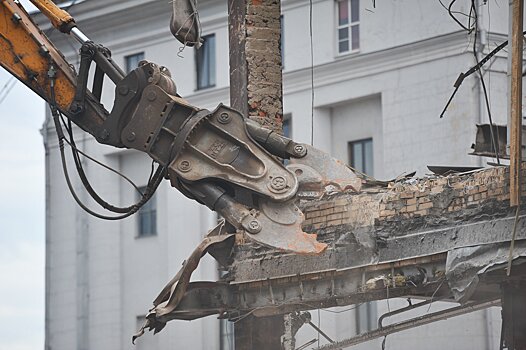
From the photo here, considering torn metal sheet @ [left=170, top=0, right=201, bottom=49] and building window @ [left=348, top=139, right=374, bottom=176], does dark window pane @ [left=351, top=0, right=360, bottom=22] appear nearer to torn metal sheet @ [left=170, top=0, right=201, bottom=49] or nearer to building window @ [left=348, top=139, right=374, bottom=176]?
building window @ [left=348, top=139, right=374, bottom=176]

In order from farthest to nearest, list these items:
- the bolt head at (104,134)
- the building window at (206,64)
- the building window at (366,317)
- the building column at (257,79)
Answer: the building window at (206,64) → the building window at (366,317) → the building column at (257,79) → the bolt head at (104,134)

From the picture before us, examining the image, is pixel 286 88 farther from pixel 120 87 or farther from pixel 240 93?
pixel 120 87

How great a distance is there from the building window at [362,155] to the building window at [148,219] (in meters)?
6.28

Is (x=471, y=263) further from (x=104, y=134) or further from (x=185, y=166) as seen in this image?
(x=104, y=134)

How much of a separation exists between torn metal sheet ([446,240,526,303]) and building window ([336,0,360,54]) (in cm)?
2172

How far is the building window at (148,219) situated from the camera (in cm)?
3991

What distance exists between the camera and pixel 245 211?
11.4m

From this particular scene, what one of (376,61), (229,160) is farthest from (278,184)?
(376,61)

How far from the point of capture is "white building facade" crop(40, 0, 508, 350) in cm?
3334

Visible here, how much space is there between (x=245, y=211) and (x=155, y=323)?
12.6ft

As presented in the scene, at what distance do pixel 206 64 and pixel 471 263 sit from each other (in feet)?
84.0

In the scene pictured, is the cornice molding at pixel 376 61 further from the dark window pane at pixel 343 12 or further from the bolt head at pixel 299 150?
the bolt head at pixel 299 150

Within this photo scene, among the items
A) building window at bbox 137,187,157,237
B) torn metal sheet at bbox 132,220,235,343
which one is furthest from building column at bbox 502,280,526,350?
building window at bbox 137,187,157,237

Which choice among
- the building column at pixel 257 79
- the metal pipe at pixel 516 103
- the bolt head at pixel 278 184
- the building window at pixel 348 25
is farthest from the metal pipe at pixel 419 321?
the building window at pixel 348 25
